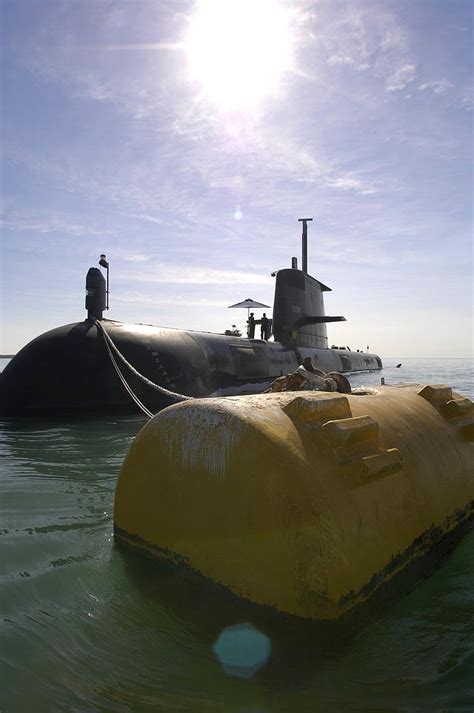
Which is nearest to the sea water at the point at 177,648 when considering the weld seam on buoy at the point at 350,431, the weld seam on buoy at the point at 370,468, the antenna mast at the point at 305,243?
the weld seam on buoy at the point at 370,468

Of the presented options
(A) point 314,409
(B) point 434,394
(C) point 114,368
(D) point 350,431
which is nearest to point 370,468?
(D) point 350,431

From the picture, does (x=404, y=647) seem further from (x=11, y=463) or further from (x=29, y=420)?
(x=29, y=420)

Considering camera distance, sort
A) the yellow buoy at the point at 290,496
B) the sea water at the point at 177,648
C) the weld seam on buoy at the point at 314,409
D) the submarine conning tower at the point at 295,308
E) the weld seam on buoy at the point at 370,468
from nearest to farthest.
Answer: the sea water at the point at 177,648, the yellow buoy at the point at 290,496, the weld seam on buoy at the point at 370,468, the weld seam on buoy at the point at 314,409, the submarine conning tower at the point at 295,308

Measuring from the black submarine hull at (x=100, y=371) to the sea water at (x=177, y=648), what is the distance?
6.88 meters

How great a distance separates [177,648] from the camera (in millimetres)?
2701

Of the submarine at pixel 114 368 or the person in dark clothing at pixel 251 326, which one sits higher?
the person in dark clothing at pixel 251 326

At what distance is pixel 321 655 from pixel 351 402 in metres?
1.72

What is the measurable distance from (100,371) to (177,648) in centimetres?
889

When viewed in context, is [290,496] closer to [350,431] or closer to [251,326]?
[350,431]

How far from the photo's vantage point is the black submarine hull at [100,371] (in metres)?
10.9

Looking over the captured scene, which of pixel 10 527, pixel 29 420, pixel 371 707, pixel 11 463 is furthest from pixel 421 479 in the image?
pixel 29 420

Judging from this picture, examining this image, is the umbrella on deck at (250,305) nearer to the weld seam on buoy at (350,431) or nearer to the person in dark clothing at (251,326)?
the person in dark clothing at (251,326)

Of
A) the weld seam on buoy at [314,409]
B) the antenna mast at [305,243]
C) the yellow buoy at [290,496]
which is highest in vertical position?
the antenna mast at [305,243]

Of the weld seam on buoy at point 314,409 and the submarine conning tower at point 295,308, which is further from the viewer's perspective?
the submarine conning tower at point 295,308
